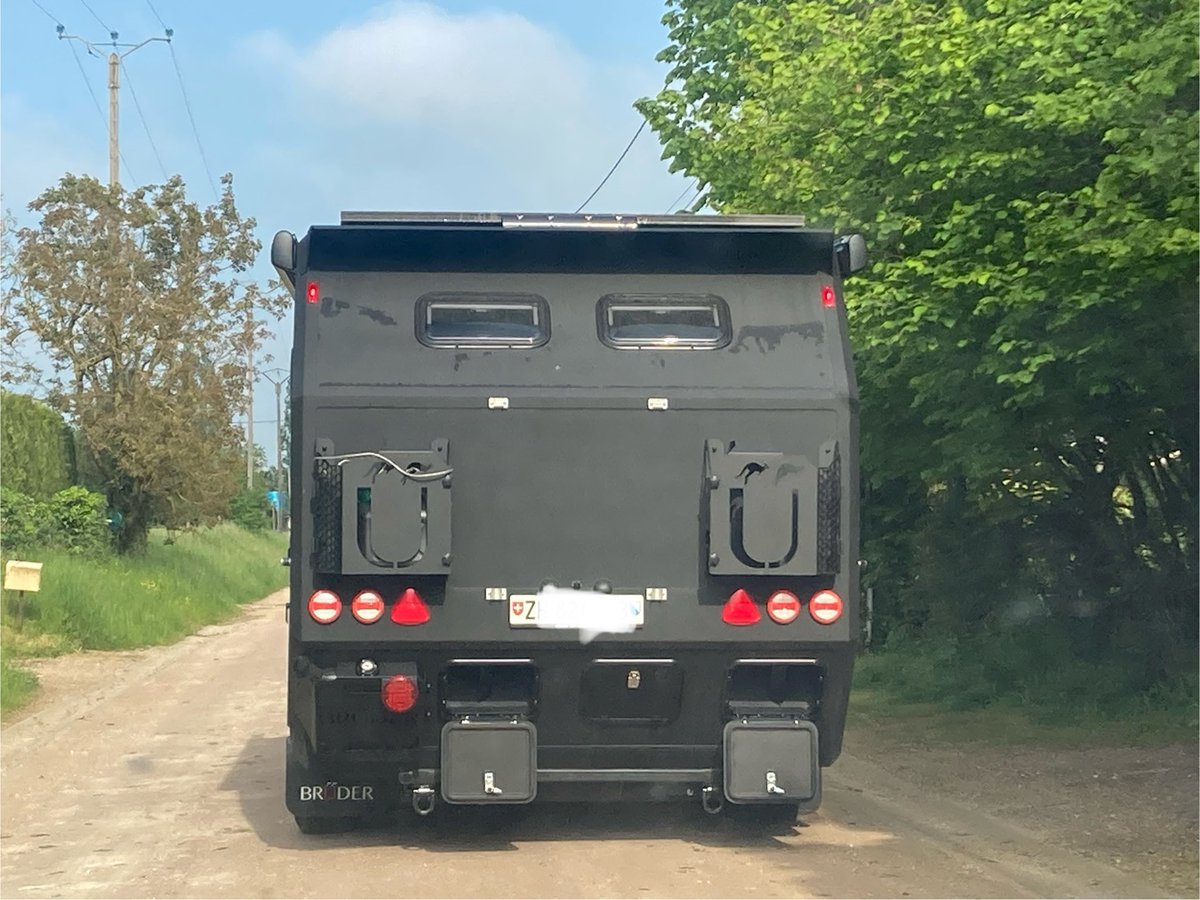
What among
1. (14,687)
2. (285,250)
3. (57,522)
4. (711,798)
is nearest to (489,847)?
(711,798)

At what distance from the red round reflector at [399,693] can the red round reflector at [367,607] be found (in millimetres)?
324

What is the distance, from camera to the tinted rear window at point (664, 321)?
8.10 m

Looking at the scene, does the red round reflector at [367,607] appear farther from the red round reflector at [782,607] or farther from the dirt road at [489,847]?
the red round reflector at [782,607]

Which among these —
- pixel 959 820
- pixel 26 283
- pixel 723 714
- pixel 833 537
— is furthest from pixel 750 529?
pixel 26 283

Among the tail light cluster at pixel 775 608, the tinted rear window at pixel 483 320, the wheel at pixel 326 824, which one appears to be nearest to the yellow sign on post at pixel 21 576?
the wheel at pixel 326 824

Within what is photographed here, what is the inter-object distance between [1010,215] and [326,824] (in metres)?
5.63

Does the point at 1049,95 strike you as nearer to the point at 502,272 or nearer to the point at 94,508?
the point at 502,272

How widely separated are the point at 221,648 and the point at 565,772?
57.0ft

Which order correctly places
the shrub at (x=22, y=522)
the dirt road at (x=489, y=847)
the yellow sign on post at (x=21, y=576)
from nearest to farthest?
the dirt road at (x=489, y=847) < the yellow sign on post at (x=21, y=576) < the shrub at (x=22, y=522)

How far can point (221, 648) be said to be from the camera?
2445 centimetres

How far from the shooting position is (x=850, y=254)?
8.23 meters

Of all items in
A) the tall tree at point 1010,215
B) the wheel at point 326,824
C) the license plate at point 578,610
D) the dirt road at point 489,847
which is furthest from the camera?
the tall tree at point 1010,215

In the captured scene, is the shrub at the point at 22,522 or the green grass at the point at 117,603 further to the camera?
the shrub at the point at 22,522

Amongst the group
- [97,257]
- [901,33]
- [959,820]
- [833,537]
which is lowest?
[959,820]
